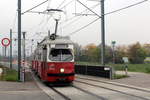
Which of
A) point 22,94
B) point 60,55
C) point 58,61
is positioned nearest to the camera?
point 22,94

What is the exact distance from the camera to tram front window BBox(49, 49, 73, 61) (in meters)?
18.2

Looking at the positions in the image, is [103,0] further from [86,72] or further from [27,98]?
[27,98]

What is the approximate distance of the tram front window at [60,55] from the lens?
18234 millimetres

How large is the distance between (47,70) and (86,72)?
13.6 metres

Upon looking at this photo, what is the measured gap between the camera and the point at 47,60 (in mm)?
18109

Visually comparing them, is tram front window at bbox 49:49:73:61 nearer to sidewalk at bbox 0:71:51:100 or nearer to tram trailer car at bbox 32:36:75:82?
tram trailer car at bbox 32:36:75:82

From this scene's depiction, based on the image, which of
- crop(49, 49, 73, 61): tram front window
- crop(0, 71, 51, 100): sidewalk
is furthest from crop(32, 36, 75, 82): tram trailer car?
crop(0, 71, 51, 100): sidewalk

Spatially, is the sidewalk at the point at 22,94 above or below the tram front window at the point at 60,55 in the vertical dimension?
below

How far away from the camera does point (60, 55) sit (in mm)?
18328

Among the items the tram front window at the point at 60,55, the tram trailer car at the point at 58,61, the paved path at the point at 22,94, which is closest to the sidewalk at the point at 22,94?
the paved path at the point at 22,94

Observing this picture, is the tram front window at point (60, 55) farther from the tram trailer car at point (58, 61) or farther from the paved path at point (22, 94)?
the paved path at point (22, 94)

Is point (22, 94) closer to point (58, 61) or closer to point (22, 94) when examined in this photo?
point (22, 94)

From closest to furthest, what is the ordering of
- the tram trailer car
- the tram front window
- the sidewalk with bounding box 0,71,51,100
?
the sidewalk with bounding box 0,71,51,100, the tram trailer car, the tram front window

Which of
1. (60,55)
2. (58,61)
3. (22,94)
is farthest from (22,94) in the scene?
(60,55)
